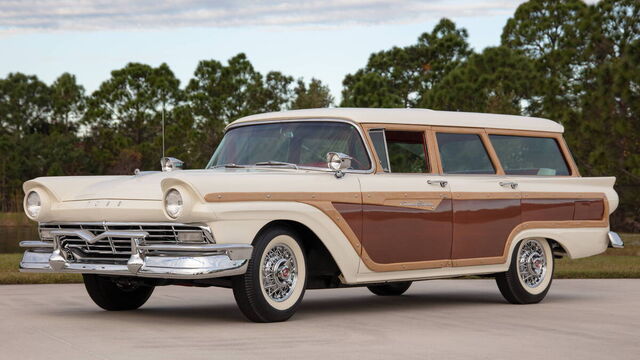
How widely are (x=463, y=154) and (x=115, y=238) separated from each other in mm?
3849

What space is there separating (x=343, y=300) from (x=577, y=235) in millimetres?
2636

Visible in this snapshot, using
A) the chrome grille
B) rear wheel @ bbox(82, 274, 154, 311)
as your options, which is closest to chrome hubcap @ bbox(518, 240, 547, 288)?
rear wheel @ bbox(82, 274, 154, 311)

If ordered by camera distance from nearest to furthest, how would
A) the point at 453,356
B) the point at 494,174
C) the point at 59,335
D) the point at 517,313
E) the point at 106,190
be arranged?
the point at 453,356
the point at 59,335
the point at 106,190
the point at 517,313
the point at 494,174

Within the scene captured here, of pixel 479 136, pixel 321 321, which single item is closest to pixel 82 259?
pixel 321 321

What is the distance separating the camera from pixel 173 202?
8.47m

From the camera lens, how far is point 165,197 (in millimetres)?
8484

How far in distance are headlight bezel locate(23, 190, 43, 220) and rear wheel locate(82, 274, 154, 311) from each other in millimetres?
820

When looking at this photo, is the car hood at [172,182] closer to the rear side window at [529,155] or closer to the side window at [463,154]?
the side window at [463,154]

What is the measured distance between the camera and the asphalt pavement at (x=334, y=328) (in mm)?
7250

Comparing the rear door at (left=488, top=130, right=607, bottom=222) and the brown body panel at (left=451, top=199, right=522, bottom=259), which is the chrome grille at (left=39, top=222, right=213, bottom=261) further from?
the rear door at (left=488, top=130, right=607, bottom=222)

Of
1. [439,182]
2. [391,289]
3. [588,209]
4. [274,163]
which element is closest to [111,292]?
[274,163]

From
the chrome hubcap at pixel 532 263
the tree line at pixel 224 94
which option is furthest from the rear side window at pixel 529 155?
the tree line at pixel 224 94

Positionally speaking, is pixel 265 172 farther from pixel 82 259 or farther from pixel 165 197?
pixel 82 259

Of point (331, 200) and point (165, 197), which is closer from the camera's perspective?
point (165, 197)
